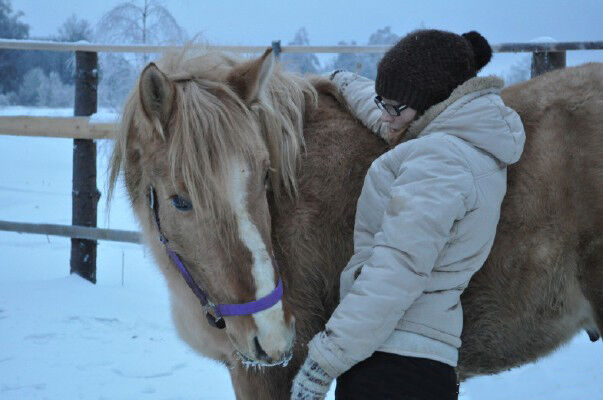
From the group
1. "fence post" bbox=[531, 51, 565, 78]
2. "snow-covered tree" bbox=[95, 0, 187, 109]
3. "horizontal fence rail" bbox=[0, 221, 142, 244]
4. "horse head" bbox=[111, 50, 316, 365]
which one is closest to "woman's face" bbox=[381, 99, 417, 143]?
"horse head" bbox=[111, 50, 316, 365]

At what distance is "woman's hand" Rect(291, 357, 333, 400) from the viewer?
5.83 feet

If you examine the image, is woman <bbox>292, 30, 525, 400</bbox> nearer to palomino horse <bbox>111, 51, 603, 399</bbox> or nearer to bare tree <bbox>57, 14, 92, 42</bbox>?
palomino horse <bbox>111, 51, 603, 399</bbox>

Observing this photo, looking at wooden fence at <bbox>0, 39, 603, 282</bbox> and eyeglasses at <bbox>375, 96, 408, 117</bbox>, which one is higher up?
eyeglasses at <bbox>375, 96, 408, 117</bbox>

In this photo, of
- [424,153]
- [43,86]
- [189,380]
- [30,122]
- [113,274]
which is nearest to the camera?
[424,153]

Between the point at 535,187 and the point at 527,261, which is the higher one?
the point at 535,187

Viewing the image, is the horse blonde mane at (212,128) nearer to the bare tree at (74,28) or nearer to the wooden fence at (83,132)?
the wooden fence at (83,132)

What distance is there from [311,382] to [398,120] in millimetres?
995

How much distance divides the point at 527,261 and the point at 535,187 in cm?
28

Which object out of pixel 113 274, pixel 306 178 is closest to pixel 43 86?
pixel 113 274

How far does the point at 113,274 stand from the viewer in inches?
239

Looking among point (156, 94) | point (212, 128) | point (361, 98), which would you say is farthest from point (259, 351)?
point (361, 98)

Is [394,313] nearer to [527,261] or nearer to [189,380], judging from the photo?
[527,261]

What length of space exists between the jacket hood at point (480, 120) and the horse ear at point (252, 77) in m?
0.62

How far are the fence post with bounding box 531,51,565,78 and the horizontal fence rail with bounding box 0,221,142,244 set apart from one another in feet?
12.2
